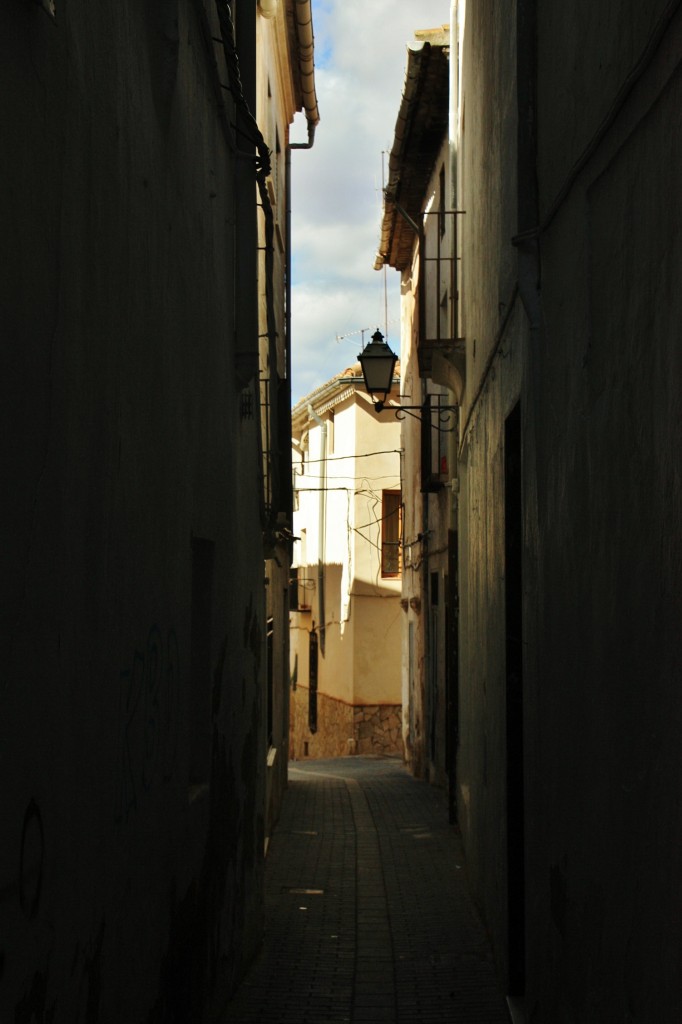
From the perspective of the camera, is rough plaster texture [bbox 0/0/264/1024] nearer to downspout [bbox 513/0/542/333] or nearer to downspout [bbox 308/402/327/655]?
downspout [bbox 513/0/542/333]

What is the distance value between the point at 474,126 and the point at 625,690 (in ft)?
24.3

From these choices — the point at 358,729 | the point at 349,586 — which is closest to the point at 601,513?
the point at 358,729

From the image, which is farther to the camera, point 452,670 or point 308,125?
point 308,125

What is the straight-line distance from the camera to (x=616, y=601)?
3.82 metres

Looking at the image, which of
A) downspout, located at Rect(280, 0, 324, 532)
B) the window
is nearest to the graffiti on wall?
downspout, located at Rect(280, 0, 324, 532)

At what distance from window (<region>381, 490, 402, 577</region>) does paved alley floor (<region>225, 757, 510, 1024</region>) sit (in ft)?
42.9

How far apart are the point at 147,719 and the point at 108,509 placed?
1.09m

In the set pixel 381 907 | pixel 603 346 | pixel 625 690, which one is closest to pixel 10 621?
pixel 625 690

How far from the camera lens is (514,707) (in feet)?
23.8

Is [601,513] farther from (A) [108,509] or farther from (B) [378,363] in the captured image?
(B) [378,363]

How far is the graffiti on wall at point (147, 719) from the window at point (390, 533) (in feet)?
76.5

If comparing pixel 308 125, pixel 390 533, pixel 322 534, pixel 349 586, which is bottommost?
pixel 349 586

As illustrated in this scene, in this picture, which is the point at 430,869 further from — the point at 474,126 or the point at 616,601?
the point at 616,601

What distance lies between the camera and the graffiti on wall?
420cm
